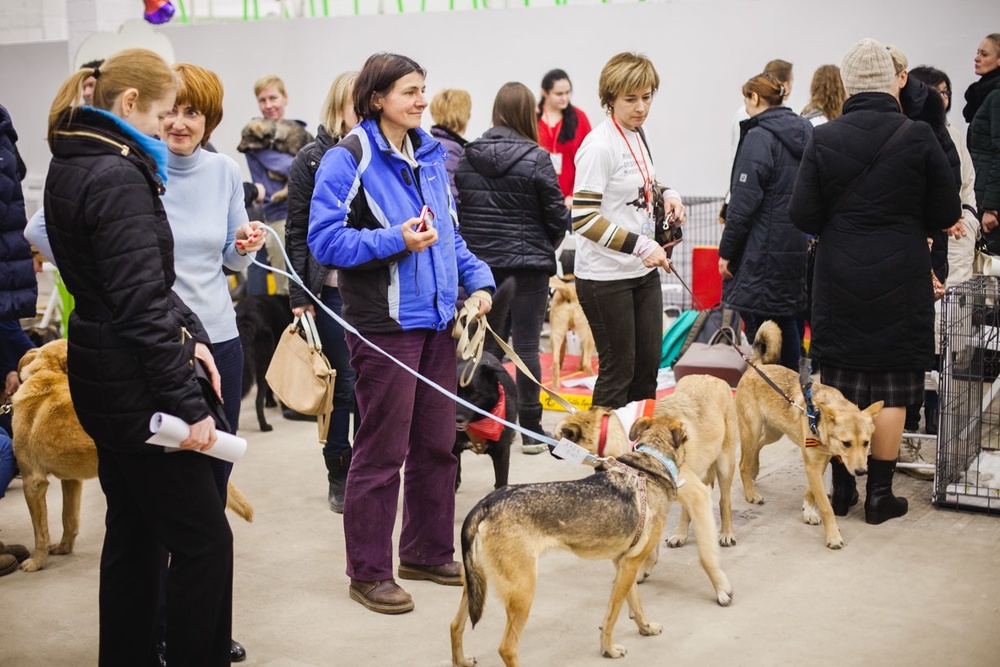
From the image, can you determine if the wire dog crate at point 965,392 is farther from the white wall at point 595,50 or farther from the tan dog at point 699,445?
the white wall at point 595,50

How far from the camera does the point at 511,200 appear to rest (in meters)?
4.86

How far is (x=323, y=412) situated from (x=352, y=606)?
2.81 ft

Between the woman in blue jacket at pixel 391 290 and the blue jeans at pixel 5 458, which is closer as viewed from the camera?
Answer: the woman in blue jacket at pixel 391 290

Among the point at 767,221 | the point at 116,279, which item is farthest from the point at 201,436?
the point at 767,221

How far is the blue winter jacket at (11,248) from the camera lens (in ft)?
14.0

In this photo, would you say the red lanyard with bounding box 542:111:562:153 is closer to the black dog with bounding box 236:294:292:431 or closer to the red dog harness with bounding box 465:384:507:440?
the black dog with bounding box 236:294:292:431

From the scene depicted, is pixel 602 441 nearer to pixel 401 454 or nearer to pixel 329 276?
pixel 401 454

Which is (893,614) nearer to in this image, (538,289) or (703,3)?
(538,289)

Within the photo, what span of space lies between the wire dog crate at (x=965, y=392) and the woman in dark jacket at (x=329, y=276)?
249cm

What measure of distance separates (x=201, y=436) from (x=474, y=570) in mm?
902

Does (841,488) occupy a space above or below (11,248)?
below

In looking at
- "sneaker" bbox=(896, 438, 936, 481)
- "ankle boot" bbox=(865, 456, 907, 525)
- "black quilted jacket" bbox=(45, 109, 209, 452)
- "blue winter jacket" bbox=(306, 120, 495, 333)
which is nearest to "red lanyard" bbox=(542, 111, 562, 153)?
"sneaker" bbox=(896, 438, 936, 481)

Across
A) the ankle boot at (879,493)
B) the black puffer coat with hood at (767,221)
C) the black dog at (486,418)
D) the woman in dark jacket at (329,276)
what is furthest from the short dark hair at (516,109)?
the ankle boot at (879,493)

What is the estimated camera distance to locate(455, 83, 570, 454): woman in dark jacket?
15.8 feet
